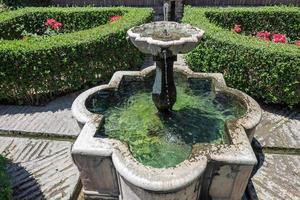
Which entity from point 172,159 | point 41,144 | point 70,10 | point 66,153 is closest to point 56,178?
point 66,153

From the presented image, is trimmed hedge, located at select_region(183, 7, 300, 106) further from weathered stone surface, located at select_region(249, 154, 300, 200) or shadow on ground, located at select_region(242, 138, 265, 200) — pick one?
weathered stone surface, located at select_region(249, 154, 300, 200)

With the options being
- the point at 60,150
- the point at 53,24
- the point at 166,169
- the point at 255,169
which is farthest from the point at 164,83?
the point at 53,24

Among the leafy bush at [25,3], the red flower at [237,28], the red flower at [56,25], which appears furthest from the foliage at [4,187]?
the leafy bush at [25,3]

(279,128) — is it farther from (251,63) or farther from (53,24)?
(53,24)

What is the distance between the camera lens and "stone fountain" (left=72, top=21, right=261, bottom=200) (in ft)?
12.5

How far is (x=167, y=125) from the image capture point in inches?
210

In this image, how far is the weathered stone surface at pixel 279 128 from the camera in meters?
5.87

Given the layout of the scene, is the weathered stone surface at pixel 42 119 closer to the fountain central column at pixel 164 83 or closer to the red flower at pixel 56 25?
the fountain central column at pixel 164 83

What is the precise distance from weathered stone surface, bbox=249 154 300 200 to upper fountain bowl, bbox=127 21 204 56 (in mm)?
2600

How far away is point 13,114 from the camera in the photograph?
698cm

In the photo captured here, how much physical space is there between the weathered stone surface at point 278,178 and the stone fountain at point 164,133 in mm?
730

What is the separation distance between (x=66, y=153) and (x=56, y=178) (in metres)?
0.67

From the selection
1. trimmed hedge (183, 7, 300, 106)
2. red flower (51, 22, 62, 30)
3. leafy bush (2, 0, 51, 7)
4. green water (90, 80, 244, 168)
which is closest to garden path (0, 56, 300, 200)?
trimmed hedge (183, 7, 300, 106)

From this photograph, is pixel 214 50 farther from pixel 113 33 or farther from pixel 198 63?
pixel 113 33
